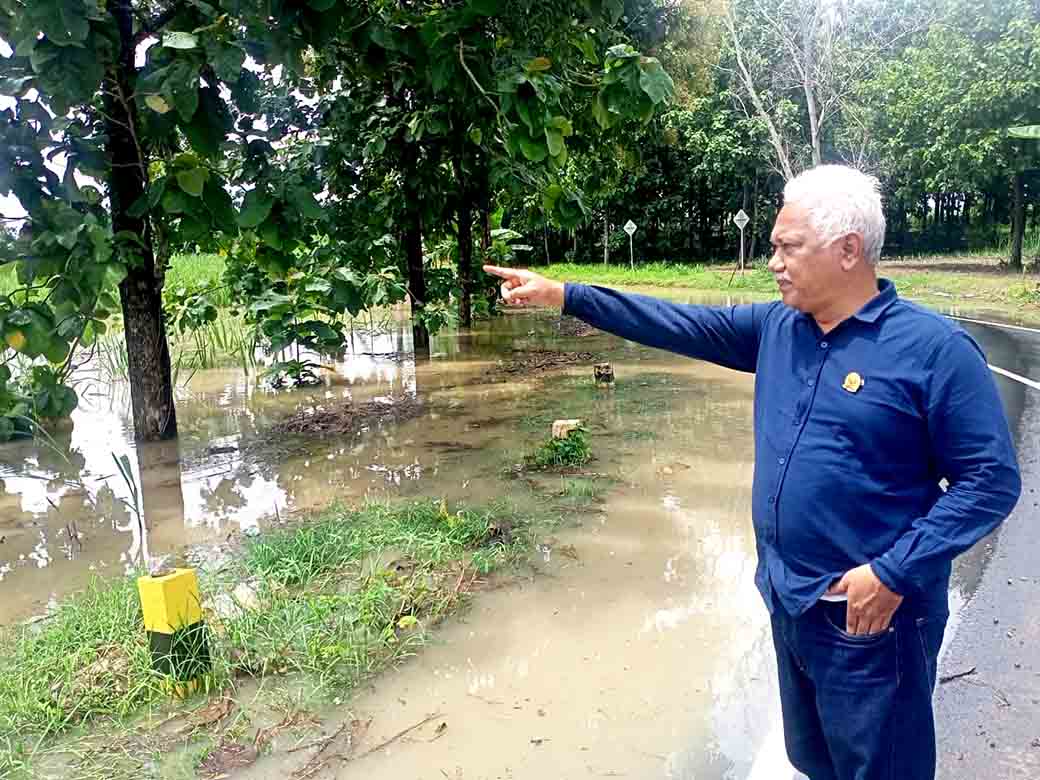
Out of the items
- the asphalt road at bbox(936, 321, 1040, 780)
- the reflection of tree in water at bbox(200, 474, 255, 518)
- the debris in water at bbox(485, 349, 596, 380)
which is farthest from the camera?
the debris in water at bbox(485, 349, 596, 380)

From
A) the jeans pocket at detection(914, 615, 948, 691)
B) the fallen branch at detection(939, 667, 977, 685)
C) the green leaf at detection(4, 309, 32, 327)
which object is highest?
the green leaf at detection(4, 309, 32, 327)

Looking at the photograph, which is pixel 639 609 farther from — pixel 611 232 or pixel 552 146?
pixel 611 232

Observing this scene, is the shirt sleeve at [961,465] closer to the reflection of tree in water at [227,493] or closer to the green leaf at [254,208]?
the green leaf at [254,208]

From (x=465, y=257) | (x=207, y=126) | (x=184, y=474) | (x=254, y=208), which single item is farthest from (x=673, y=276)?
(x=207, y=126)

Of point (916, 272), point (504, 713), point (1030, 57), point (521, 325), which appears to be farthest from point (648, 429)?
point (916, 272)

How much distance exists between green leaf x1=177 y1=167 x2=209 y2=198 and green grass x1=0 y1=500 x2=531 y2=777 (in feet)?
6.71

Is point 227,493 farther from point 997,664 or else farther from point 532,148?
point 997,664

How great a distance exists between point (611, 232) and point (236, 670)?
1378 inches

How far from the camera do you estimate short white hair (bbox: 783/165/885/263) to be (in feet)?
5.67

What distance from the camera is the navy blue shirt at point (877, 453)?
5.27 feet

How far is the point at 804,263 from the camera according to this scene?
1.77 metres

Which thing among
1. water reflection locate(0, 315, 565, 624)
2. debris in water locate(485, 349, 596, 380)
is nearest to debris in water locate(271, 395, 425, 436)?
water reflection locate(0, 315, 565, 624)

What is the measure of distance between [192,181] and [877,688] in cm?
446

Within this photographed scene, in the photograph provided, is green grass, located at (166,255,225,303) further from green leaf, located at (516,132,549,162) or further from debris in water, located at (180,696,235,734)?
debris in water, located at (180,696,235,734)
